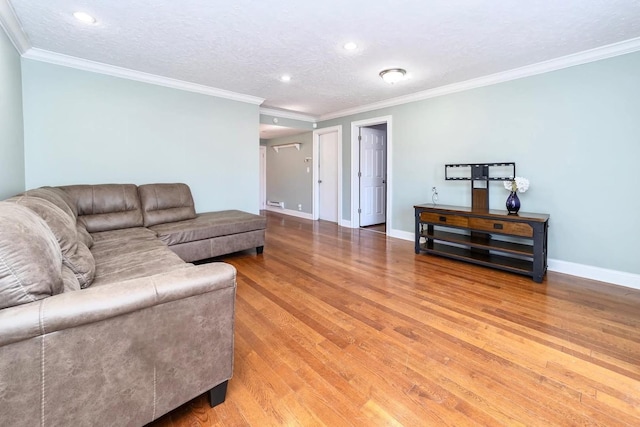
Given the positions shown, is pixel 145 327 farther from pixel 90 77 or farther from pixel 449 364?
pixel 90 77

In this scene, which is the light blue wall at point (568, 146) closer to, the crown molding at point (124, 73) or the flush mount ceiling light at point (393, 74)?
the flush mount ceiling light at point (393, 74)

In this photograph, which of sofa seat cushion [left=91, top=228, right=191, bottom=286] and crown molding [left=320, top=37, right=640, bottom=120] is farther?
crown molding [left=320, top=37, right=640, bottom=120]

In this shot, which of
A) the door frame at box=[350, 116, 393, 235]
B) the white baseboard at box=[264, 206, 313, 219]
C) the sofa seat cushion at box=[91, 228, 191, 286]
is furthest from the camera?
the white baseboard at box=[264, 206, 313, 219]

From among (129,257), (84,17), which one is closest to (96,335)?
(129,257)

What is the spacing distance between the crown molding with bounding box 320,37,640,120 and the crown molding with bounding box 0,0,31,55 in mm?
4496

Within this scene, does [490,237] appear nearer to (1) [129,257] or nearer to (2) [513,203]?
(2) [513,203]

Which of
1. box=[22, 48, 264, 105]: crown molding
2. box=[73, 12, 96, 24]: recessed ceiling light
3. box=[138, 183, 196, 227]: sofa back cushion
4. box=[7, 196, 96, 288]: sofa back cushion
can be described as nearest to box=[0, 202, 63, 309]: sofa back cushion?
box=[7, 196, 96, 288]: sofa back cushion

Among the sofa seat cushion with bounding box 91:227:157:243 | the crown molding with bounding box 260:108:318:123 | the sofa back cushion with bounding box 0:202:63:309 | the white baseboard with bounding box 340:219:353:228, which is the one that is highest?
the crown molding with bounding box 260:108:318:123

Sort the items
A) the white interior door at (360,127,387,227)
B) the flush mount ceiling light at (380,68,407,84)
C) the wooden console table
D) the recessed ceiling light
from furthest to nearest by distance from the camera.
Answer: the white interior door at (360,127,387,227) < the flush mount ceiling light at (380,68,407,84) < the wooden console table < the recessed ceiling light

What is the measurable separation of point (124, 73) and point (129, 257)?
266cm

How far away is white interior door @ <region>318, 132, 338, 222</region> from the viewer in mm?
6441

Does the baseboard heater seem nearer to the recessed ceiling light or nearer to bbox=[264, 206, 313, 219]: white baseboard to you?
bbox=[264, 206, 313, 219]: white baseboard

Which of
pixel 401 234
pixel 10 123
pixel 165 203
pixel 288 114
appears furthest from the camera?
pixel 288 114

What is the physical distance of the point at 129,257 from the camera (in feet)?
7.23
